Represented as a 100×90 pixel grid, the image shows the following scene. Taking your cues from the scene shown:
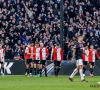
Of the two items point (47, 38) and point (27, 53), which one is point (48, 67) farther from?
point (27, 53)

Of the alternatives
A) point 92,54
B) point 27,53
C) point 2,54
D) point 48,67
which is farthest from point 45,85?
point 48,67

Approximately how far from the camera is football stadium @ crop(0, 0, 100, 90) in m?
39.0

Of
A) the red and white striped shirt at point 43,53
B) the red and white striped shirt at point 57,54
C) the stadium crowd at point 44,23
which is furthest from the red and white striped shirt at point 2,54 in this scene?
the red and white striped shirt at point 57,54

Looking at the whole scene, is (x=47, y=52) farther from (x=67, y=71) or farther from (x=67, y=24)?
(x=67, y=24)

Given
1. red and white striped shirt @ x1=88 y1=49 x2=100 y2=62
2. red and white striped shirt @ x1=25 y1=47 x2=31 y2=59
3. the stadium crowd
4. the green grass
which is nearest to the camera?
the green grass

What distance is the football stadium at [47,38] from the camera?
39000 millimetres

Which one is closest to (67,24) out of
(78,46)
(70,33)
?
(70,33)

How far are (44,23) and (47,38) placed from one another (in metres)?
2.46

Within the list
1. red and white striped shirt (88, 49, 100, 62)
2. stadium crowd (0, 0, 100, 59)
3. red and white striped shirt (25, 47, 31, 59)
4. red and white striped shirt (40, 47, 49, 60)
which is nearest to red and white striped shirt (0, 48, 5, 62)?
red and white striped shirt (25, 47, 31, 59)

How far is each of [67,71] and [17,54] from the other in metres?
4.04

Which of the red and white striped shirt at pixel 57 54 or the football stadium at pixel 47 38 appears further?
the football stadium at pixel 47 38

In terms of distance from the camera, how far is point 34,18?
4656 centimetres

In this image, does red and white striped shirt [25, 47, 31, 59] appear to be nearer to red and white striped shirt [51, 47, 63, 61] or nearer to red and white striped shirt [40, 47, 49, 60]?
red and white striped shirt [40, 47, 49, 60]

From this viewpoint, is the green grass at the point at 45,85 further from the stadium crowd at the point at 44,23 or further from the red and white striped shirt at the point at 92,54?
the stadium crowd at the point at 44,23
